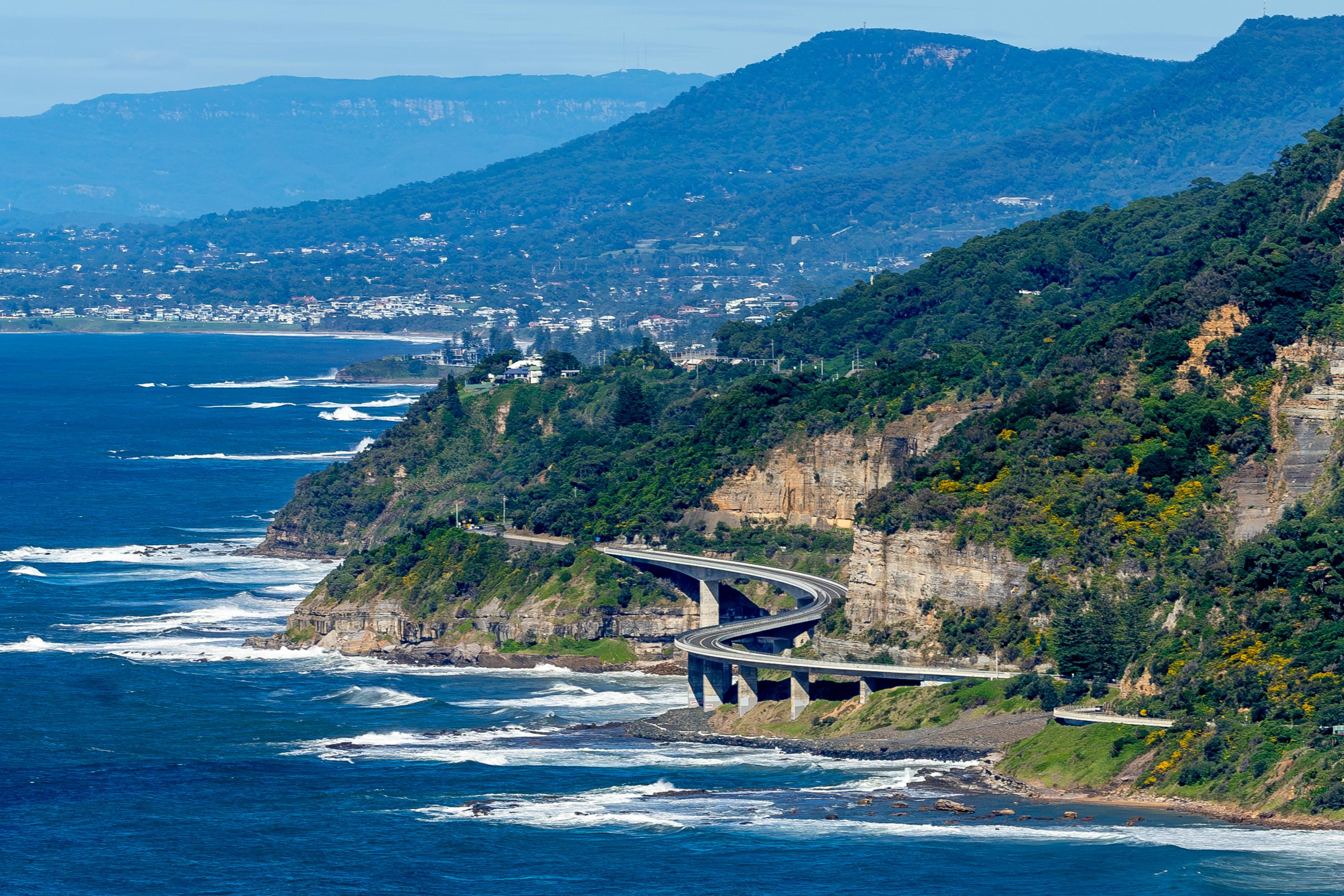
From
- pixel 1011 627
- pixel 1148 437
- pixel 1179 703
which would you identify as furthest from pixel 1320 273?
pixel 1179 703

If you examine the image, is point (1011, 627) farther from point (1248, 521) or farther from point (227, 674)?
point (227, 674)

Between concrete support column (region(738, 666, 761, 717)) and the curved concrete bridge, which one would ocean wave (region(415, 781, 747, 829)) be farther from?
concrete support column (region(738, 666, 761, 717))

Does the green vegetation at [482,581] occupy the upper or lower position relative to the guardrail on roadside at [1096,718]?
upper

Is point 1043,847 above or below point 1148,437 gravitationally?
below

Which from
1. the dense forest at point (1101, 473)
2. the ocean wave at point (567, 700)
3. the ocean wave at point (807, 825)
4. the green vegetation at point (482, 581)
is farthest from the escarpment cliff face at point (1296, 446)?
the green vegetation at point (482, 581)

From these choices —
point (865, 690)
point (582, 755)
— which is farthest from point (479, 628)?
point (865, 690)

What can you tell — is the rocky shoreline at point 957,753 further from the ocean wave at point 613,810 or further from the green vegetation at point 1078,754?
the ocean wave at point 613,810
